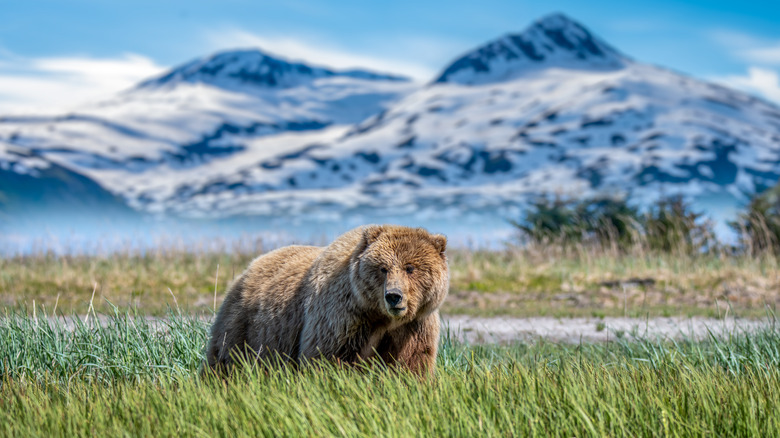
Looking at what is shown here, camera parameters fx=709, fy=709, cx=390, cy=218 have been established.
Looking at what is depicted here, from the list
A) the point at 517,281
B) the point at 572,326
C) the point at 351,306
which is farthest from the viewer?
the point at 517,281

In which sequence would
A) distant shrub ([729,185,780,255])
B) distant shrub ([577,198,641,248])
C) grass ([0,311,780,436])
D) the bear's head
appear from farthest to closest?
1. distant shrub ([577,198,641,248])
2. distant shrub ([729,185,780,255])
3. the bear's head
4. grass ([0,311,780,436])

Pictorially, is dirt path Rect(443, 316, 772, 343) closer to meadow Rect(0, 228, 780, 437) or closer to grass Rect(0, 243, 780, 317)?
grass Rect(0, 243, 780, 317)

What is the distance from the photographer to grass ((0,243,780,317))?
47.3 feet

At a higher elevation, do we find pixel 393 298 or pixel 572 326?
pixel 393 298

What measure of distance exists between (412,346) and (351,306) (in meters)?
0.56

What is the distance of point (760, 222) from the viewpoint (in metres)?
20.6

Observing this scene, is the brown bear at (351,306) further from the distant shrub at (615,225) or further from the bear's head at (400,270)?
the distant shrub at (615,225)

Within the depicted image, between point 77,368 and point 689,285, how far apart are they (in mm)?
13860

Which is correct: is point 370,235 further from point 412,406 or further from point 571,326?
point 571,326

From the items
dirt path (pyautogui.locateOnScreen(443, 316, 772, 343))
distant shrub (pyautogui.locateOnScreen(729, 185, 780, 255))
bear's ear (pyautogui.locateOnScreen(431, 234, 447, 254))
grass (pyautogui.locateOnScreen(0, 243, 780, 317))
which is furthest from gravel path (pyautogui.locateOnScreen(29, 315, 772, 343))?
distant shrub (pyautogui.locateOnScreen(729, 185, 780, 255))

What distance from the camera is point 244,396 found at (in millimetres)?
4371

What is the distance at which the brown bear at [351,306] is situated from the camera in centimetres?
471

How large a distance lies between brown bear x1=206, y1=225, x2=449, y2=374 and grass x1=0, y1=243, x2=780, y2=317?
Result: 8.33m

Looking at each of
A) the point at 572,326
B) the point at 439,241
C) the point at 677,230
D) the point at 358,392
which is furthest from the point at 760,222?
the point at 358,392
